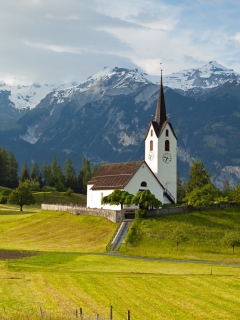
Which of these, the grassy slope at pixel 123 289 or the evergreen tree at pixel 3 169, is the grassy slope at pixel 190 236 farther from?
the evergreen tree at pixel 3 169

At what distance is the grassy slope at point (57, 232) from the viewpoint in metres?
73.8

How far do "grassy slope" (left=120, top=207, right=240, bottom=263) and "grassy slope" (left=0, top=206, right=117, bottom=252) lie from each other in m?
4.64

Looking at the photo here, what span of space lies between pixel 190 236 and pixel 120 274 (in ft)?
92.6

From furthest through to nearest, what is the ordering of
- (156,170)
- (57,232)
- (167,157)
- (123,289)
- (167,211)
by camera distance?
(167,157) → (156,170) → (167,211) → (57,232) → (123,289)

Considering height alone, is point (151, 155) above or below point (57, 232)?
above

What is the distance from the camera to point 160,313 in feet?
114

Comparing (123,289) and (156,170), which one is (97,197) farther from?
(123,289)

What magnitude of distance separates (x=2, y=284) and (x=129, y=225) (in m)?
39.4

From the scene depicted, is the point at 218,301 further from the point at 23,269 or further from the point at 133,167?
the point at 133,167

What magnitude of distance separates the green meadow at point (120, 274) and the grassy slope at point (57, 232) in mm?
153

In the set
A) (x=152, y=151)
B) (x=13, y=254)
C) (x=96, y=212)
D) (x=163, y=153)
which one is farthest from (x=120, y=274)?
(x=152, y=151)

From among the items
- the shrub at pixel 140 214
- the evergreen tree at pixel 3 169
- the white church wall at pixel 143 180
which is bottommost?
the shrub at pixel 140 214

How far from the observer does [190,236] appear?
7519cm

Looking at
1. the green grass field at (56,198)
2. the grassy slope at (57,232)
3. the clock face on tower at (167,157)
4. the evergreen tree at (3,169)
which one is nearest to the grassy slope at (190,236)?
the grassy slope at (57,232)
